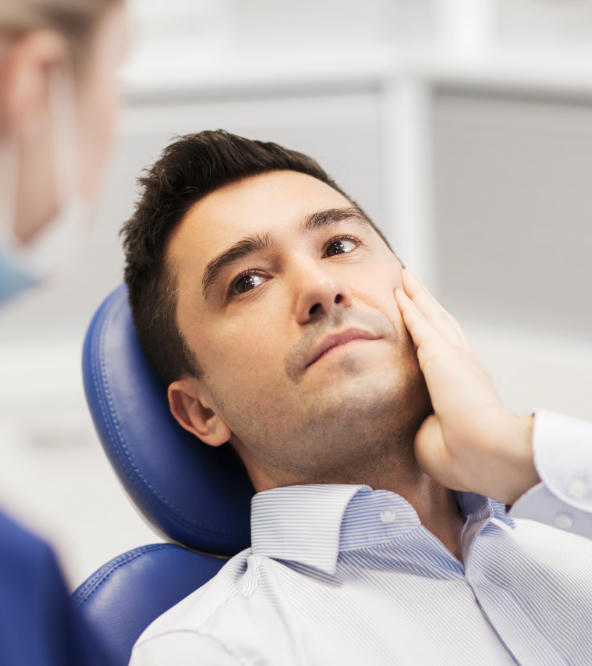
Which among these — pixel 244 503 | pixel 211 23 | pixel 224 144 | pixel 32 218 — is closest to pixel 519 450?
pixel 244 503

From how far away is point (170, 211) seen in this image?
55.9 inches

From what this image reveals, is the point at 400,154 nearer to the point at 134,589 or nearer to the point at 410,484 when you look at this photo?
the point at 410,484

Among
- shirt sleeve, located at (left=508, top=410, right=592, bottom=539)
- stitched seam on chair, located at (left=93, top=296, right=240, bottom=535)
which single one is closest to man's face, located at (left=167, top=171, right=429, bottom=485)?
stitched seam on chair, located at (left=93, top=296, right=240, bottom=535)

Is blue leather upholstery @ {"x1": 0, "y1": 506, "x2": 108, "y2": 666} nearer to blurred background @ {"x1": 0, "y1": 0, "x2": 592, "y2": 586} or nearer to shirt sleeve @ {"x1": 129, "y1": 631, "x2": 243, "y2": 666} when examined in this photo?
shirt sleeve @ {"x1": 129, "y1": 631, "x2": 243, "y2": 666}

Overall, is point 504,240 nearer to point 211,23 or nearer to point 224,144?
point 211,23

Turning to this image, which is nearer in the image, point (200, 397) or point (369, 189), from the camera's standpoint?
point (200, 397)

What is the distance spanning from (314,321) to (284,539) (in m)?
0.32

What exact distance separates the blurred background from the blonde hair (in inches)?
85.7

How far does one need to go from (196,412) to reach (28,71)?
0.76 meters

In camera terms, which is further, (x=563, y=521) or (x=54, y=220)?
(x=563, y=521)

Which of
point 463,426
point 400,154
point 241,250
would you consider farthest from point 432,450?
point 400,154

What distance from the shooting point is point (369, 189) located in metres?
2.88

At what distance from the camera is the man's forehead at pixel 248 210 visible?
4.28 feet

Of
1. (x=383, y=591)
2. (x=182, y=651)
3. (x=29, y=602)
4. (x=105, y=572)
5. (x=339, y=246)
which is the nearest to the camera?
(x=29, y=602)
